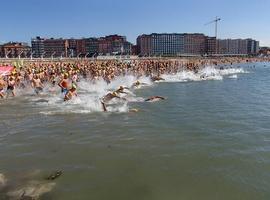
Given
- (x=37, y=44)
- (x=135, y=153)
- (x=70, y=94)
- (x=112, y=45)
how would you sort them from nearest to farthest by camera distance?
1. (x=135, y=153)
2. (x=70, y=94)
3. (x=37, y=44)
4. (x=112, y=45)

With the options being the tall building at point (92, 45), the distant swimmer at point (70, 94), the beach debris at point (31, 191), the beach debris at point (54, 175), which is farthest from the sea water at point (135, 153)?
the tall building at point (92, 45)

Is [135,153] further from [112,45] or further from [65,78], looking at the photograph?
[112,45]

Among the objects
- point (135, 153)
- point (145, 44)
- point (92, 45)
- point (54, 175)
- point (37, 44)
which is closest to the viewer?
point (54, 175)

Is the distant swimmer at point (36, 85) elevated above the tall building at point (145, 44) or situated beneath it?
situated beneath

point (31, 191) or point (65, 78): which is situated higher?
point (65, 78)

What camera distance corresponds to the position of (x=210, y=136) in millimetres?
12273

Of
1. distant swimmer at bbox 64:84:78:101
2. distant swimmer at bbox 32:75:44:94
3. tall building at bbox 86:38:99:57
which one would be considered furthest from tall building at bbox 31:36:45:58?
distant swimmer at bbox 64:84:78:101

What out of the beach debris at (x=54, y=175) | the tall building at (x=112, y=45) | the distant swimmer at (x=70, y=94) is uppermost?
the tall building at (x=112, y=45)

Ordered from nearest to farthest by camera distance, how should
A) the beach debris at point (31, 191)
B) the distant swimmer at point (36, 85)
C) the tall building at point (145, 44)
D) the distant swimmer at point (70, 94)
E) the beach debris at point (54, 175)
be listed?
1. the beach debris at point (31, 191)
2. the beach debris at point (54, 175)
3. the distant swimmer at point (70, 94)
4. the distant swimmer at point (36, 85)
5. the tall building at point (145, 44)

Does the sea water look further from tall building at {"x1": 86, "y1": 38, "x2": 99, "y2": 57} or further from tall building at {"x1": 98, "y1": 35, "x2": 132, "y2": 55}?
tall building at {"x1": 86, "y1": 38, "x2": 99, "y2": 57}

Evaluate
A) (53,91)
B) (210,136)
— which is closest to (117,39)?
(53,91)

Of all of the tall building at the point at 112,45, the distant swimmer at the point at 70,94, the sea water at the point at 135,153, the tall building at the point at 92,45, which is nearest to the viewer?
the sea water at the point at 135,153

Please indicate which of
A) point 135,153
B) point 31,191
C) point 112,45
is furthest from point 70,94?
point 112,45

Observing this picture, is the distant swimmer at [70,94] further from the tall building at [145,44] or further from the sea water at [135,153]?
the tall building at [145,44]
